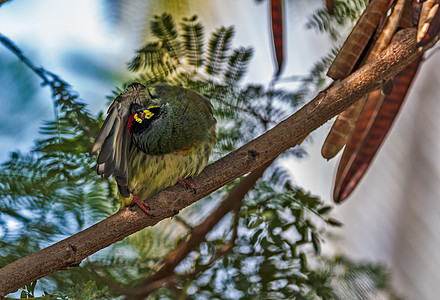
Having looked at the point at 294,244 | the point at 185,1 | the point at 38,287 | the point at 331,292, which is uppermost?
the point at 185,1

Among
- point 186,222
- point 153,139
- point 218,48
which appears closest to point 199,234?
point 186,222

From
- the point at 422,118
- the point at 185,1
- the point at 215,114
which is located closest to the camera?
the point at 215,114

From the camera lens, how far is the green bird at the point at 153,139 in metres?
1.03

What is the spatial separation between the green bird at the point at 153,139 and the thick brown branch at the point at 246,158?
36 mm

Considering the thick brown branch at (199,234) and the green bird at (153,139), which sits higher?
the green bird at (153,139)

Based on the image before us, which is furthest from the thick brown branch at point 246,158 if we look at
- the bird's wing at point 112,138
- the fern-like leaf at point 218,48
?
the fern-like leaf at point 218,48

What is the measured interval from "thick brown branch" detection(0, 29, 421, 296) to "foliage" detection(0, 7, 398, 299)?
135mm

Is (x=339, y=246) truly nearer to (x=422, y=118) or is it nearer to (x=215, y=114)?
(x=215, y=114)

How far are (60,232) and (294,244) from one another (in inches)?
20.0

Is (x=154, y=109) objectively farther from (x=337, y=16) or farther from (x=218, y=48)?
(x=337, y=16)

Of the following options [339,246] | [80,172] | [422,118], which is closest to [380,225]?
[422,118]

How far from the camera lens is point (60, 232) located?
1.12m

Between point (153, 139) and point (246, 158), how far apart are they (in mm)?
214

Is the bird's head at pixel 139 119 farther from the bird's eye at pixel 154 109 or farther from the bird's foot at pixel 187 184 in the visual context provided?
the bird's foot at pixel 187 184
